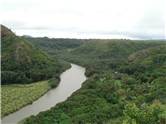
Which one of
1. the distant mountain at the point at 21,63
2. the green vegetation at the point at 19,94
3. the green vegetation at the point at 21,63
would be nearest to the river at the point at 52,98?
the green vegetation at the point at 19,94

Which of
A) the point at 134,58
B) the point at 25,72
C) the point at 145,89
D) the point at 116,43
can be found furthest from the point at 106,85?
the point at 116,43

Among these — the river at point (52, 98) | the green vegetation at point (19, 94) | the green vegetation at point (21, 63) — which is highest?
the green vegetation at point (21, 63)

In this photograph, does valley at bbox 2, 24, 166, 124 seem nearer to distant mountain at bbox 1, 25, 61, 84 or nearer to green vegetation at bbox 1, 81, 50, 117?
distant mountain at bbox 1, 25, 61, 84

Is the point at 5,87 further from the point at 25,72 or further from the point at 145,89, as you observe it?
the point at 145,89

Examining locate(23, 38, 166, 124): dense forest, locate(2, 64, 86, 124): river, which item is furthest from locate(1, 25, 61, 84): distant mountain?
locate(23, 38, 166, 124): dense forest

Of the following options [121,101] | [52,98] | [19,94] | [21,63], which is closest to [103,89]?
[121,101]

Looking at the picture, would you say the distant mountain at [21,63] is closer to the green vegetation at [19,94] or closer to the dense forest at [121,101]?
the green vegetation at [19,94]

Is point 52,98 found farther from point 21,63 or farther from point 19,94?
point 21,63
